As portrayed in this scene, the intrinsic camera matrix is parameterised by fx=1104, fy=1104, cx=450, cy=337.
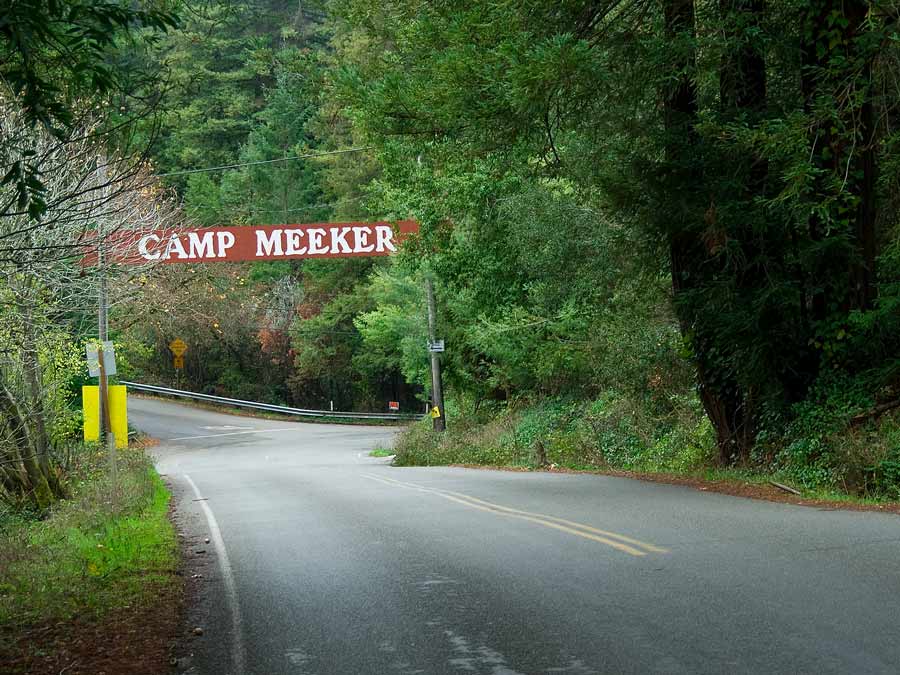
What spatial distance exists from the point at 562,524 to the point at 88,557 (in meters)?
5.51

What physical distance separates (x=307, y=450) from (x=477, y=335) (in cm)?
1448

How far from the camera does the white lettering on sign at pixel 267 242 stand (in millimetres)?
27266

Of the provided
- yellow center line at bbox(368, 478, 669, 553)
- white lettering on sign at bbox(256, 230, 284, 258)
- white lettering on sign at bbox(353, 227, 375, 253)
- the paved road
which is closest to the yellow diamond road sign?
white lettering on sign at bbox(256, 230, 284, 258)

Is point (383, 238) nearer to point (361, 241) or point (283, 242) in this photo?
point (361, 241)

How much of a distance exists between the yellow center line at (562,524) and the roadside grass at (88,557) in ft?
13.6

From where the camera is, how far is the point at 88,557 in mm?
12844

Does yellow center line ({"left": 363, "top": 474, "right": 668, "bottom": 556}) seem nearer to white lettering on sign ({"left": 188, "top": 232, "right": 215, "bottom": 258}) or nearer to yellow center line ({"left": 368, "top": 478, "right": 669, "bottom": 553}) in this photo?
yellow center line ({"left": 368, "top": 478, "right": 669, "bottom": 553})

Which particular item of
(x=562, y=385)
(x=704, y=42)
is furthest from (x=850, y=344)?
(x=562, y=385)

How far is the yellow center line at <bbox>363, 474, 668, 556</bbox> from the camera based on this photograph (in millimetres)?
10453

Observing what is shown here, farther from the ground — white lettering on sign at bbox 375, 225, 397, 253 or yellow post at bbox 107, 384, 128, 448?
white lettering on sign at bbox 375, 225, 397, 253

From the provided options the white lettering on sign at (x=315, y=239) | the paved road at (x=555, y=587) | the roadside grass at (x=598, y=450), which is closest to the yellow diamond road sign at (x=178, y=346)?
the roadside grass at (x=598, y=450)

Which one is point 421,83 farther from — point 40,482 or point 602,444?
point 602,444

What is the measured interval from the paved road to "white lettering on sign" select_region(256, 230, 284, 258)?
38.6ft

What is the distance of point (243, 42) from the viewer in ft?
221
